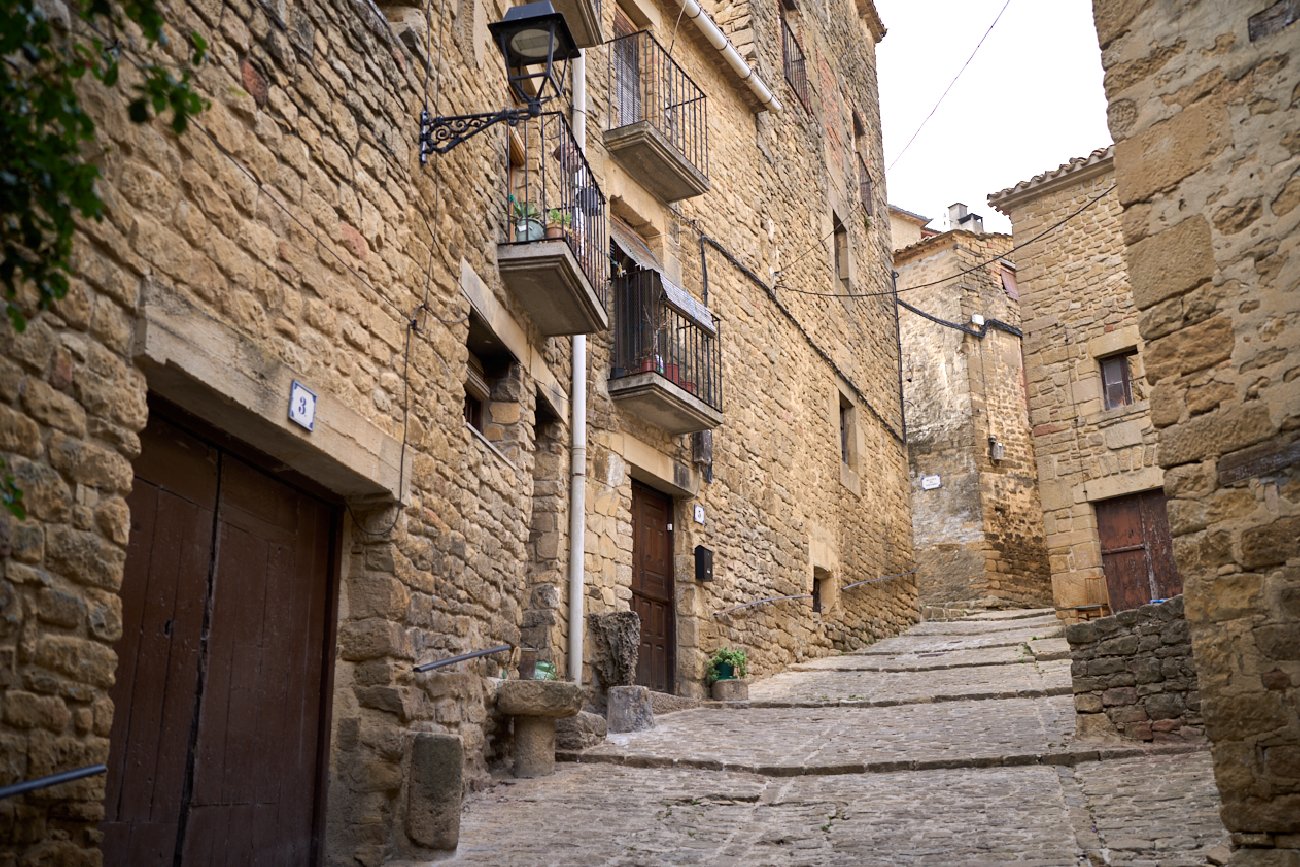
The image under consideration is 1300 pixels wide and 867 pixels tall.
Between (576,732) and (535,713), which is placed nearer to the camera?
(535,713)

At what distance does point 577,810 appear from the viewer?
18.2 feet

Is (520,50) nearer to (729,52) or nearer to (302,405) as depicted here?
(302,405)

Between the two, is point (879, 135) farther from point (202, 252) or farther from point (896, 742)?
point (202, 252)

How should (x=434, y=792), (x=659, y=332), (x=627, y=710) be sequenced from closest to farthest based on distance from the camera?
(x=434, y=792) → (x=627, y=710) → (x=659, y=332)

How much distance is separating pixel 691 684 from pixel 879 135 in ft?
40.9

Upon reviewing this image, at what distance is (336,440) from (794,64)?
11713 mm

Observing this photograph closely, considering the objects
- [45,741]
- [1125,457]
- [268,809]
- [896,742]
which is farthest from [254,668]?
[1125,457]

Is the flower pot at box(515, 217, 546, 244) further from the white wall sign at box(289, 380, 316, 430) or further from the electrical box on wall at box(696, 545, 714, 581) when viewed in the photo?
the electrical box on wall at box(696, 545, 714, 581)

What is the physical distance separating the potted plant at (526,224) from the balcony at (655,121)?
2.54 m

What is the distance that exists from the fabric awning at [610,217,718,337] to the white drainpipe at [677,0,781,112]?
274cm

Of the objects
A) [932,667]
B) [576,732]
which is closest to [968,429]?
[932,667]

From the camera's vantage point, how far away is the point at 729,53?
38.4 feet

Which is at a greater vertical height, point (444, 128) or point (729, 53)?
point (729, 53)

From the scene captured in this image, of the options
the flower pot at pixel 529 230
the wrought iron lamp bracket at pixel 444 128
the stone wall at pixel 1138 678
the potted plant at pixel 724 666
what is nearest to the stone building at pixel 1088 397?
the potted plant at pixel 724 666
